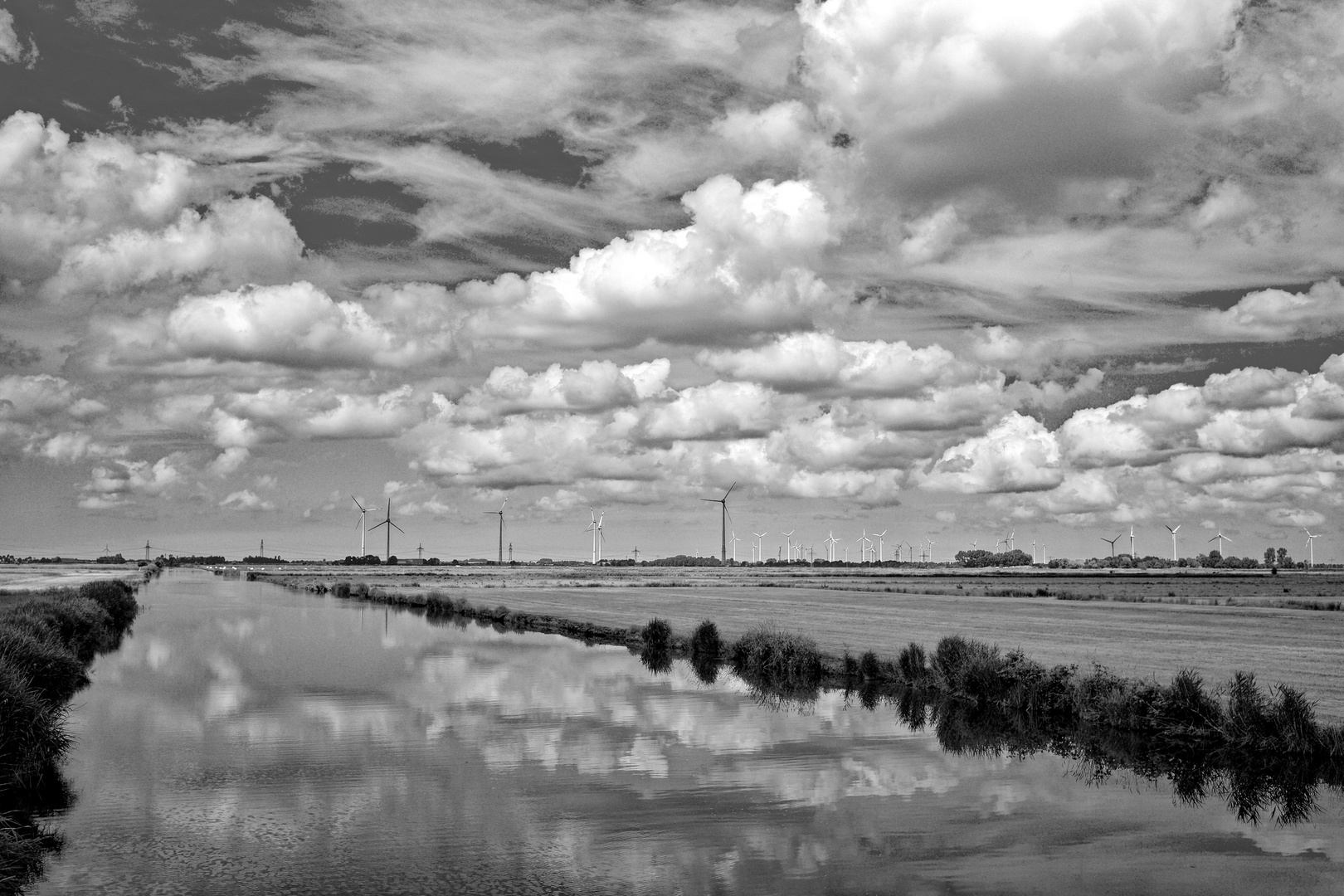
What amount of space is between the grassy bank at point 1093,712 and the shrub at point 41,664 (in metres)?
22.9

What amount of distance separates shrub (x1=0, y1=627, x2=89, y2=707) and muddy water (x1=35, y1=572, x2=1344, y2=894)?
1125 millimetres

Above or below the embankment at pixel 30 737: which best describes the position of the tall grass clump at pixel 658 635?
below

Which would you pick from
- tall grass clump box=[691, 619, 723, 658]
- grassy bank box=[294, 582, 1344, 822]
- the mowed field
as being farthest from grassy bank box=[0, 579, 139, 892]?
the mowed field

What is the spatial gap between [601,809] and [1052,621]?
5856cm

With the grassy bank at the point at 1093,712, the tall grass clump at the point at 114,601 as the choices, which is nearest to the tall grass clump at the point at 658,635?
the grassy bank at the point at 1093,712

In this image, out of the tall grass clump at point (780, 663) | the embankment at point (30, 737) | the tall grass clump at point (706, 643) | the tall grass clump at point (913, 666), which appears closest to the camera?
the embankment at point (30, 737)

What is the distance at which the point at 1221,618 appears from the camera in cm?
7369

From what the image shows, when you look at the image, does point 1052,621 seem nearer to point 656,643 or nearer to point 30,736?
point 656,643

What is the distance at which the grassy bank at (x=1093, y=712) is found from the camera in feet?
81.9

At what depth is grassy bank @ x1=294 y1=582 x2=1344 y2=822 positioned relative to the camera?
25.0 m

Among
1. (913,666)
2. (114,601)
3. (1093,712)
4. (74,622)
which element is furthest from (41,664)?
(114,601)

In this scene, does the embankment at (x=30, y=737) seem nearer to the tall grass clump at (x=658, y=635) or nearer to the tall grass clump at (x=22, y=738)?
the tall grass clump at (x=22, y=738)

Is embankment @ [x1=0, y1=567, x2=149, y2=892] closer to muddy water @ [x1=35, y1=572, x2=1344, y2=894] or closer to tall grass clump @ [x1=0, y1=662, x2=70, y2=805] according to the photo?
tall grass clump @ [x1=0, y1=662, x2=70, y2=805]

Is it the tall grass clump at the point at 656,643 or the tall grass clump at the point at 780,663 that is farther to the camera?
the tall grass clump at the point at 656,643
